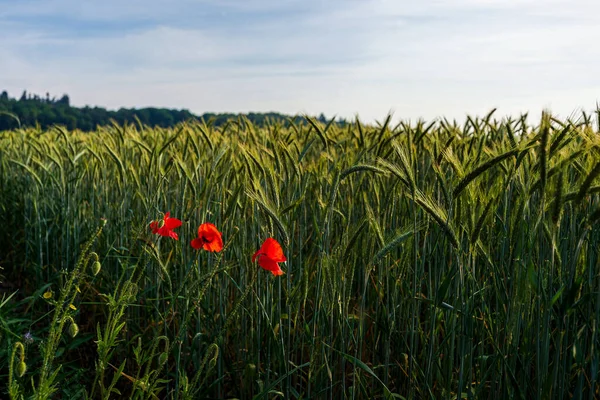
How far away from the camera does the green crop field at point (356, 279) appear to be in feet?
5.17

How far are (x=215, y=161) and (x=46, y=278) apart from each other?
6.33ft

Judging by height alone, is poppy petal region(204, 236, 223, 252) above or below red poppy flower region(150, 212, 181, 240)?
below

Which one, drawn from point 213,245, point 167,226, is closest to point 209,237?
point 213,245

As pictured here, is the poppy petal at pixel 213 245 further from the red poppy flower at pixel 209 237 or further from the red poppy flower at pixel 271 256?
the red poppy flower at pixel 271 256

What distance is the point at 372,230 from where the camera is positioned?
1.81m

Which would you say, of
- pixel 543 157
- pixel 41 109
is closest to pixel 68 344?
pixel 543 157

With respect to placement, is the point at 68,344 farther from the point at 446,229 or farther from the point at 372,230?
the point at 446,229

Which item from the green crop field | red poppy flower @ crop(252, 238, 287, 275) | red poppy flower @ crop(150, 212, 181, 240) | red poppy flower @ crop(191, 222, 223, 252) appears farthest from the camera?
red poppy flower @ crop(150, 212, 181, 240)

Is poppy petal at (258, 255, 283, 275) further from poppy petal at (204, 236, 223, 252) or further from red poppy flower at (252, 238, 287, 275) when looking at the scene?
poppy petal at (204, 236, 223, 252)

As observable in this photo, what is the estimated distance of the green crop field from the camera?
1577 millimetres

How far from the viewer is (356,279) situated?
2.49 metres

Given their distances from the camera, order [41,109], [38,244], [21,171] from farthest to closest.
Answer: [41,109] < [21,171] < [38,244]

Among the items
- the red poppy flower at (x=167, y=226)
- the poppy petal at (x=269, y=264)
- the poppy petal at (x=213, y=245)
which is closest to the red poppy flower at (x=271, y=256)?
the poppy petal at (x=269, y=264)

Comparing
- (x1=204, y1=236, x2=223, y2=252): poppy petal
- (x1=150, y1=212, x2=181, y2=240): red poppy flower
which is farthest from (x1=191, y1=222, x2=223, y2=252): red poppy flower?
(x1=150, y1=212, x2=181, y2=240): red poppy flower
